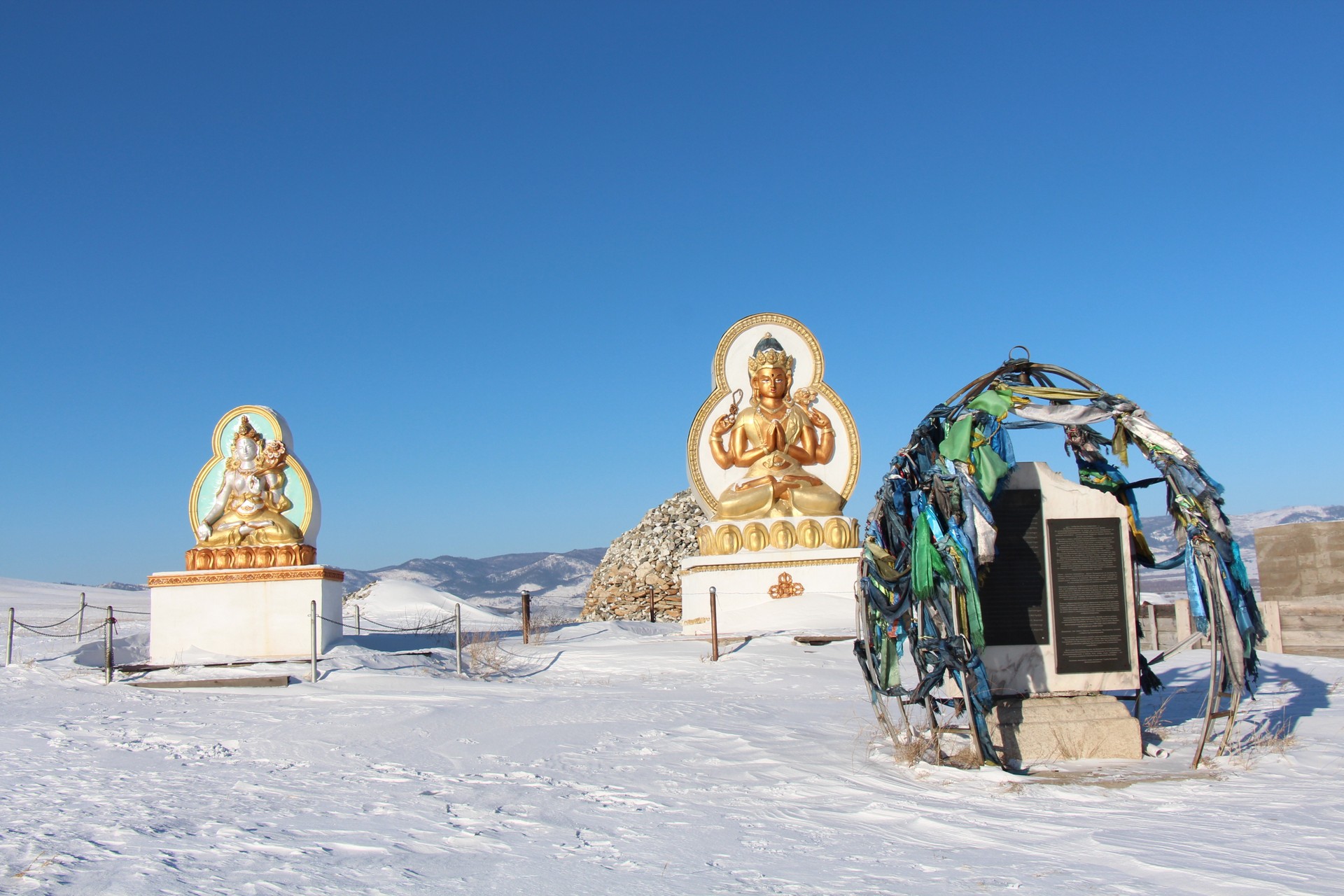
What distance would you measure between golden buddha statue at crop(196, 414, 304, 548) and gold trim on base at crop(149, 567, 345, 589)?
0.49m

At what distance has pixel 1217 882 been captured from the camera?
14.6ft

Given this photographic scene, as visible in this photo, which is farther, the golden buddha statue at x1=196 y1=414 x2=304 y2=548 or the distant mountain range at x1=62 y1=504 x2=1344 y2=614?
the distant mountain range at x1=62 y1=504 x2=1344 y2=614

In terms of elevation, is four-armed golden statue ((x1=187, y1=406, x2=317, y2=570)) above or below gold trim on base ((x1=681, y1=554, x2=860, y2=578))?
above

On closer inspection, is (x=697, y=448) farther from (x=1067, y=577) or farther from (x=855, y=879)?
(x=855, y=879)

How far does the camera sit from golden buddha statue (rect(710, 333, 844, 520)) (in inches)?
740

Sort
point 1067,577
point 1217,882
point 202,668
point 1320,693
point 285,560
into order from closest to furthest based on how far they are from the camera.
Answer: point 1217,882 < point 1067,577 < point 1320,693 < point 202,668 < point 285,560

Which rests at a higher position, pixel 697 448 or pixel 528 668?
pixel 697 448

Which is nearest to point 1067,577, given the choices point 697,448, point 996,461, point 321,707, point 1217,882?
point 996,461

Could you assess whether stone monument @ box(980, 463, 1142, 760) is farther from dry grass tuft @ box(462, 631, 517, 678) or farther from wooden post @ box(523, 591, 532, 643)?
wooden post @ box(523, 591, 532, 643)

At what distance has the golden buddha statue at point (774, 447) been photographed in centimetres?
1880

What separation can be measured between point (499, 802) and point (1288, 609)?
12.0m

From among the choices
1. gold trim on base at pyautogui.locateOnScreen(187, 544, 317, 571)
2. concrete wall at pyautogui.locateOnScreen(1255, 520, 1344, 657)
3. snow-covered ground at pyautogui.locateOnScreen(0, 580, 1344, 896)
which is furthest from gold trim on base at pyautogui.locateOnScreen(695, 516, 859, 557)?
snow-covered ground at pyautogui.locateOnScreen(0, 580, 1344, 896)

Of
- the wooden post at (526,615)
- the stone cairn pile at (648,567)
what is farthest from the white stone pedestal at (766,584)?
the stone cairn pile at (648,567)

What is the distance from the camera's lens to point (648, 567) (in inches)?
1123
